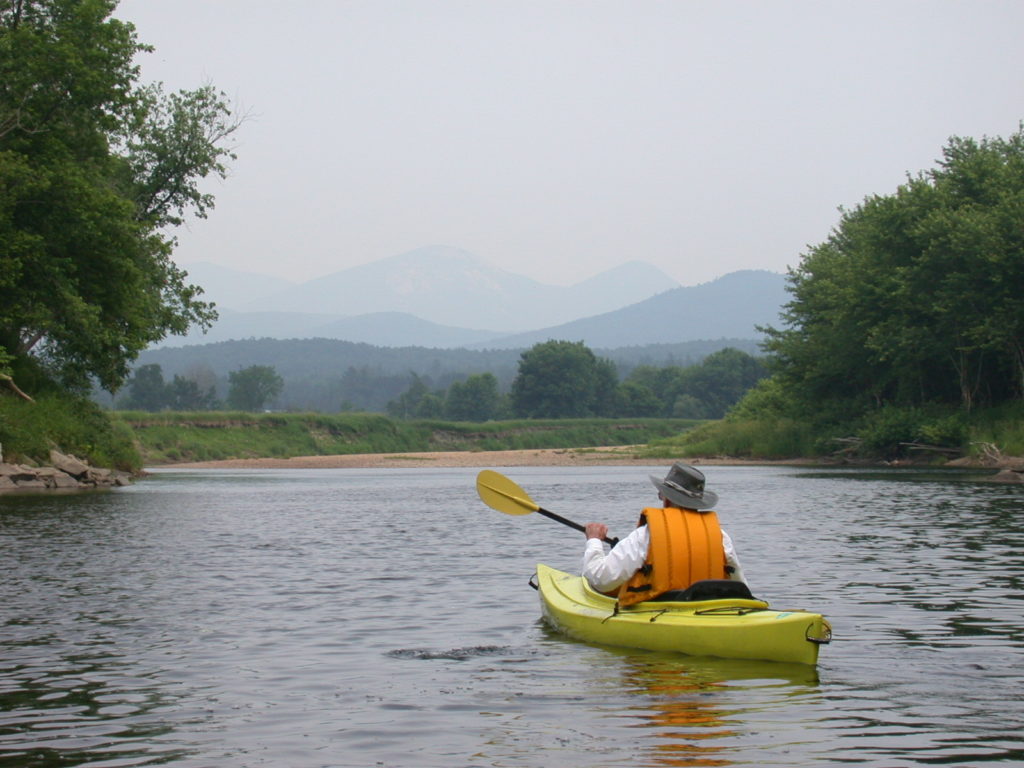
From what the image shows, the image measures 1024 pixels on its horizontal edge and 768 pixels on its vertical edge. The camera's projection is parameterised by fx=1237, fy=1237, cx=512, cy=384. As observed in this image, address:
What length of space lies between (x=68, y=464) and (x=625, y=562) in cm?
2895

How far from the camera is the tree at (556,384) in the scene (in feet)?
459

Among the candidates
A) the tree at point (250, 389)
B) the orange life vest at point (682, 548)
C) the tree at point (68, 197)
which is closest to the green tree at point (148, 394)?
the tree at point (250, 389)

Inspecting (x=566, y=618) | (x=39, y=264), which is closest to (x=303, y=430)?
(x=39, y=264)

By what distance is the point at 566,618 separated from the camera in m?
11.2

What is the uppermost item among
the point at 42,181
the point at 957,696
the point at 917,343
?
the point at 42,181

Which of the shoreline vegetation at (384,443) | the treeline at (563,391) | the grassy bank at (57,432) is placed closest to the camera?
the grassy bank at (57,432)

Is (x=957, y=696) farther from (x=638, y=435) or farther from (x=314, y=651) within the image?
(x=638, y=435)

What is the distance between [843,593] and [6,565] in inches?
432

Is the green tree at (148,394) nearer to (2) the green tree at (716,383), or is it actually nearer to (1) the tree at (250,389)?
(1) the tree at (250,389)

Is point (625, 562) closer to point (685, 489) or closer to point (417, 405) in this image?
point (685, 489)

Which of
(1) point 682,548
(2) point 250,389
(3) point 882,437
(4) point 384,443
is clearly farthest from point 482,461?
(2) point 250,389

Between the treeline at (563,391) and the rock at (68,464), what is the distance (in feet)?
342

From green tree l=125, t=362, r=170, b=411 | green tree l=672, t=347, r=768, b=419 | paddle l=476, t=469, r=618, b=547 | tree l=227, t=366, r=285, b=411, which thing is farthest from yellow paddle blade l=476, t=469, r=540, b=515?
tree l=227, t=366, r=285, b=411

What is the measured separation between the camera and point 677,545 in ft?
32.9
